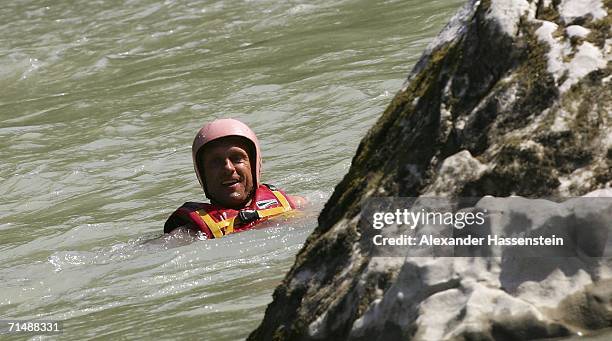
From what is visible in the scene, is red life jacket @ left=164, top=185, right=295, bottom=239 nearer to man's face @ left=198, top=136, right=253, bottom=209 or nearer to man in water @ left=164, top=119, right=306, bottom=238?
man in water @ left=164, top=119, right=306, bottom=238

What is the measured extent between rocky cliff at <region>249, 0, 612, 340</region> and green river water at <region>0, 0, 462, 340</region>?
99 cm

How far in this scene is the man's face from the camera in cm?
862

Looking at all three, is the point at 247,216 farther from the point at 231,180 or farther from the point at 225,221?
the point at 231,180

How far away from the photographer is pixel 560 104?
4.14 meters

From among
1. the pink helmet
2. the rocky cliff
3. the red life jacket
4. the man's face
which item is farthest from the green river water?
the rocky cliff

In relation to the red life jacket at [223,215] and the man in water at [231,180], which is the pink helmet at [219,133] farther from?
the red life jacket at [223,215]

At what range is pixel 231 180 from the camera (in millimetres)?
8633

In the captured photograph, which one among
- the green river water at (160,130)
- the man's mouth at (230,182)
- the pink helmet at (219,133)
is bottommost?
→ the green river water at (160,130)

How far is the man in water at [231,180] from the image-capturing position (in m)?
8.46

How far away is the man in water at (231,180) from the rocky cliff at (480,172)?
381 cm

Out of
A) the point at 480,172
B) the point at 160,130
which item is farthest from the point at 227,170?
the point at 480,172

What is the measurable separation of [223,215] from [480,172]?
4498 mm

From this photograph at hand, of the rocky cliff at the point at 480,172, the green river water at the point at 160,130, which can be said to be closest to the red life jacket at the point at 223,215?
the green river water at the point at 160,130

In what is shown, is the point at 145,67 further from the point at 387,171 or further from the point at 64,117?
the point at 387,171
